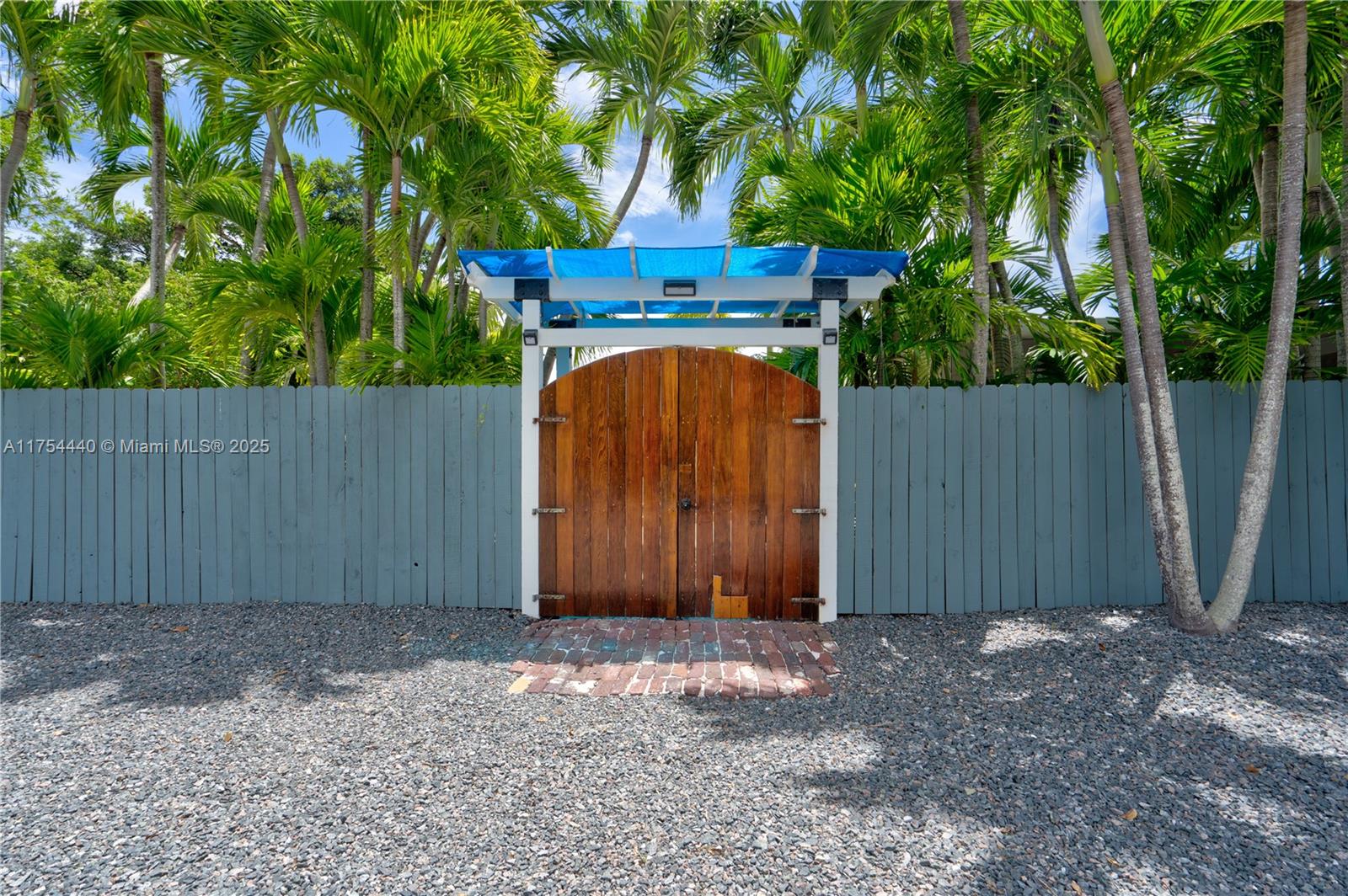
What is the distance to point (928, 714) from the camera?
3432 millimetres

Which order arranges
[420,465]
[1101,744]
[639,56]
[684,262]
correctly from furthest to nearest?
1. [639,56]
2. [420,465]
3. [684,262]
4. [1101,744]

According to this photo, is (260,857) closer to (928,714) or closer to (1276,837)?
(928,714)

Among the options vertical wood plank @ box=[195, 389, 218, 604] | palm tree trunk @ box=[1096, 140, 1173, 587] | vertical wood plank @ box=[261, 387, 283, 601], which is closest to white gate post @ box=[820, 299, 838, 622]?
palm tree trunk @ box=[1096, 140, 1173, 587]

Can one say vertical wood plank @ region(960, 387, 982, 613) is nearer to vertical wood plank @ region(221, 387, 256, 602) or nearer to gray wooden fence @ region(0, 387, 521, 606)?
gray wooden fence @ region(0, 387, 521, 606)

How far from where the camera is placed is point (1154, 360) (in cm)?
445

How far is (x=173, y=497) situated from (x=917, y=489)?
5555 mm

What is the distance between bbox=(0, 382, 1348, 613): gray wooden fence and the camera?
5121mm

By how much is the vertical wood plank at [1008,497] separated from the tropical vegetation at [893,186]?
1.34 feet

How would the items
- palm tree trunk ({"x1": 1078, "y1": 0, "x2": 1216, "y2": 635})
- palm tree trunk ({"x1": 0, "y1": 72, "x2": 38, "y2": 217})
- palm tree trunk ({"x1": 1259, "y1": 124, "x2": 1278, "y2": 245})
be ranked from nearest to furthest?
palm tree trunk ({"x1": 1078, "y1": 0, "x2": 1216, "y2": 635}), palm tree trunk ({"x1": 1259, "y1": 124, "x2": 1278, "y2": 245}), palm tree trunk ({"x1": 0, "y1": 72, "x2": 38, "y2": 217})

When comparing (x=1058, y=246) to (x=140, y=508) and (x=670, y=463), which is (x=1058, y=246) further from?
(x=140, y=508)

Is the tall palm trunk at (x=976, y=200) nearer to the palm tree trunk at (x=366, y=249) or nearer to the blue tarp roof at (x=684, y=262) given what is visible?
the blue tarp roof at (x=684, y=262)

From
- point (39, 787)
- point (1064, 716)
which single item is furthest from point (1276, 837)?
point (39, 787)

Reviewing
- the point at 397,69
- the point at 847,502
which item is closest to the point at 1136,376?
the point at 847,502

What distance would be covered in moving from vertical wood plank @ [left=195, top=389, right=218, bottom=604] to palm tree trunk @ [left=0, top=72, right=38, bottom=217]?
4.01 metres
